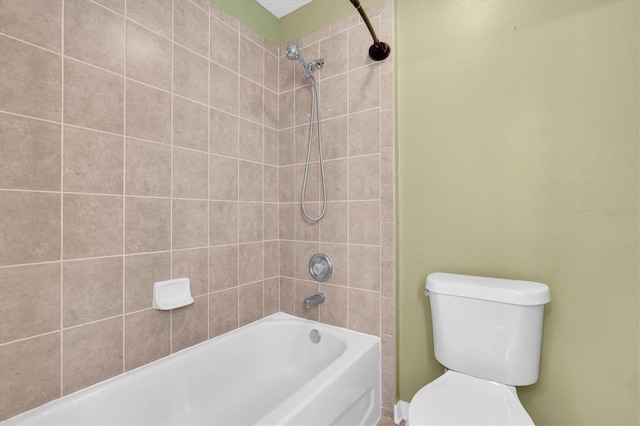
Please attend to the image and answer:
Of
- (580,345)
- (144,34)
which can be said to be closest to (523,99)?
(580,345)

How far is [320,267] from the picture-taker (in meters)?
1.84

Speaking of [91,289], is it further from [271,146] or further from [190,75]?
[271,146]

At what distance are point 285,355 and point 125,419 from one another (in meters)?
0.83

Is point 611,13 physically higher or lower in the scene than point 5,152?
higher

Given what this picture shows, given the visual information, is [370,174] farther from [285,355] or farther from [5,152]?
[5,152]

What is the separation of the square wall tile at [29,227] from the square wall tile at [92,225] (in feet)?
0.11

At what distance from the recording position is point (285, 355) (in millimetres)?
1836

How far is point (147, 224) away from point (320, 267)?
3.04 ft

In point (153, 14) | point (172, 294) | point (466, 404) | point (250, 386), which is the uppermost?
point (153, 14)

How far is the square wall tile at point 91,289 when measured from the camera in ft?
3.77

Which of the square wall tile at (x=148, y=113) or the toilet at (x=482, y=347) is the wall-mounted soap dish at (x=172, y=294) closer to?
the square wall tile at (x=148, y=113)

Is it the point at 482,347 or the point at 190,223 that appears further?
the point at 190,223

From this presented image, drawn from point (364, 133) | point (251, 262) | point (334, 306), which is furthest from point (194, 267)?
point (364, 133)

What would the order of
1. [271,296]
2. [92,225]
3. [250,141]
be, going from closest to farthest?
[92,225] → [250,141] → [271,296]
